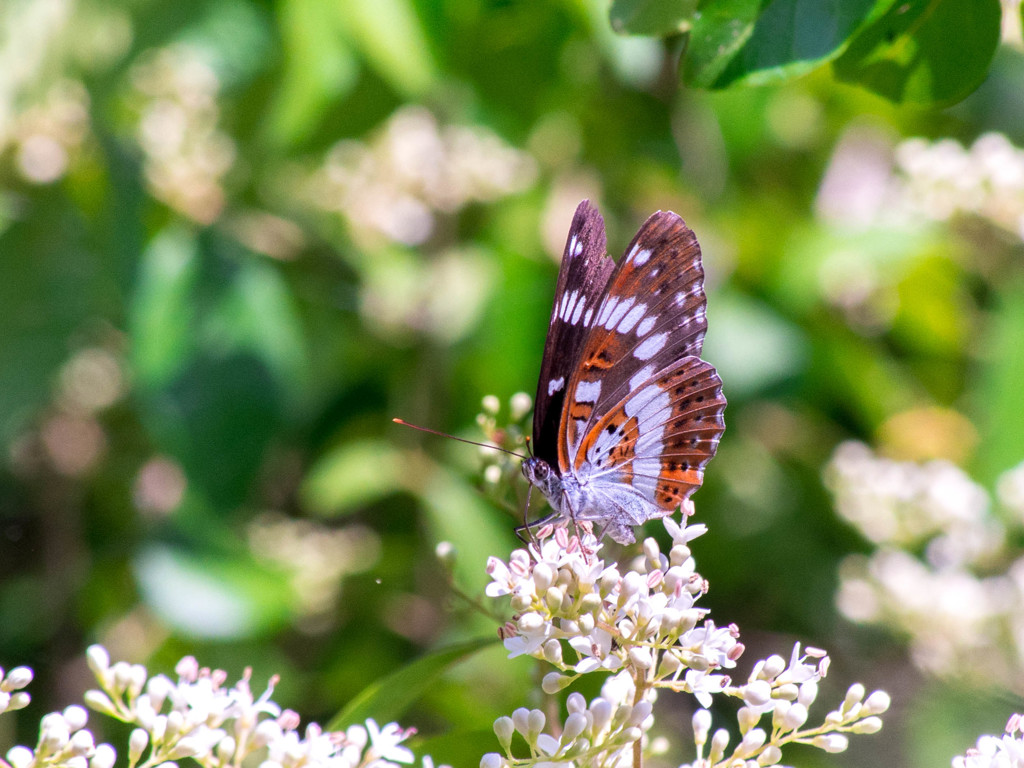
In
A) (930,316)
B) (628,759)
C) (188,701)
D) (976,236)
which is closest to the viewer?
(188,701)

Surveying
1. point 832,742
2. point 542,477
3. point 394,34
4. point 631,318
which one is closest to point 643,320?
point 631,318

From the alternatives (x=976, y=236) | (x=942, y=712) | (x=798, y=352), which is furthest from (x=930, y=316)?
(x=942, y=712)

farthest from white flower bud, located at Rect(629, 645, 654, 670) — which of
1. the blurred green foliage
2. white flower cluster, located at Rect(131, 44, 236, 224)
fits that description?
white flower cluster, located at Rect(131, 44, 236, 224)

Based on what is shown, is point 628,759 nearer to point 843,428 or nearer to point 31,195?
point 31,195

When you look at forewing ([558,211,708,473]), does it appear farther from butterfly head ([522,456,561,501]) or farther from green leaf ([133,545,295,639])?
green leaf ([133,545,295,639])

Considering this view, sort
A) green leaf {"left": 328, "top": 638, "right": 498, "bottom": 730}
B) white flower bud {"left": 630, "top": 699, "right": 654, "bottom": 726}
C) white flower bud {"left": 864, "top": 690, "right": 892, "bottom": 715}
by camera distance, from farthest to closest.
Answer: green leaf {"left": 328, "top": 638, "right": 498, "bottom": 730}, white flower bud {"left": 864, "top": 690, "right": 892, "bottom": 715}, white flower bud {"left": 630, "top": 699, "right": 654, "bottom": 726}

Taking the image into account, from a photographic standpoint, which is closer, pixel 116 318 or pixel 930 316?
pixel 116 318
